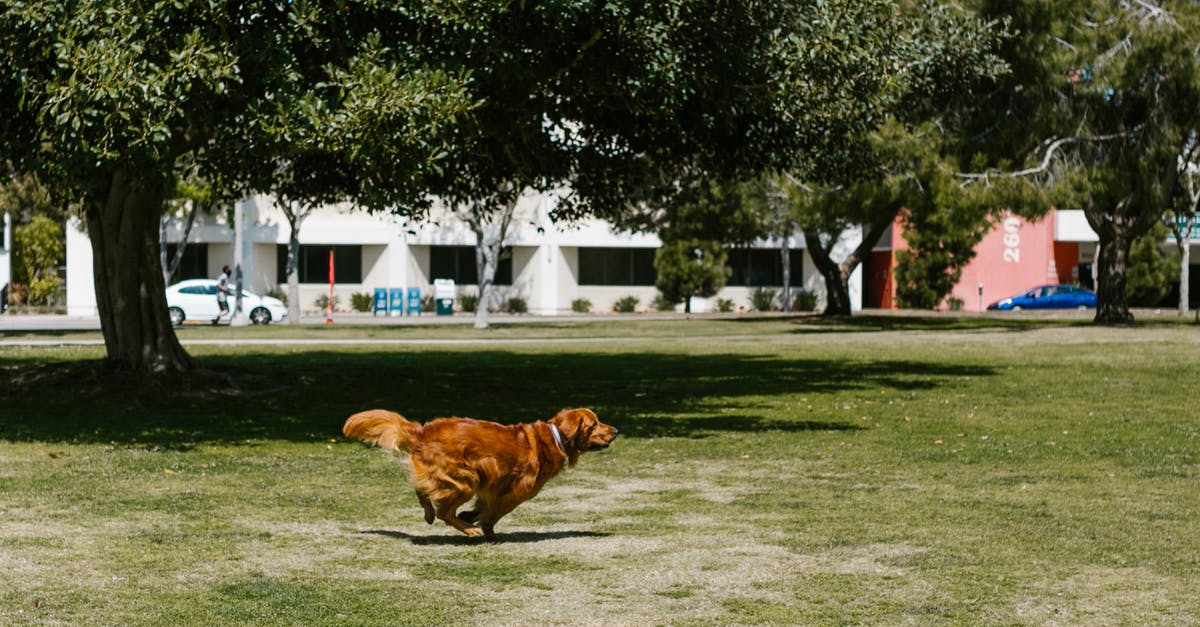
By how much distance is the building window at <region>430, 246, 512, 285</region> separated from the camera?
6281 centimetres

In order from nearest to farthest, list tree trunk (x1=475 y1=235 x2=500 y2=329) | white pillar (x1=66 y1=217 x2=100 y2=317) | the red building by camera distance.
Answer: tree trunk (x1=475 y1=235 x2=500 y2=329)
white pillar (x1=66 y1=217 x2=100 y2=317)
the red building

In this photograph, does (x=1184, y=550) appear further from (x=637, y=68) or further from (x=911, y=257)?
(x=911, y=257)

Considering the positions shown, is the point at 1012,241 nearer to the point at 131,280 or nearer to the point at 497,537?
the point at 131,280

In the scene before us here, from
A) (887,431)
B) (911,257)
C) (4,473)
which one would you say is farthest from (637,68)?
(911,257)

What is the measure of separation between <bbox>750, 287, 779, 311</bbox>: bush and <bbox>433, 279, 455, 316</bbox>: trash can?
13269mm

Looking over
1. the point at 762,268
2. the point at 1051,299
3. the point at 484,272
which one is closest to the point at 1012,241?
the point at 1051,299

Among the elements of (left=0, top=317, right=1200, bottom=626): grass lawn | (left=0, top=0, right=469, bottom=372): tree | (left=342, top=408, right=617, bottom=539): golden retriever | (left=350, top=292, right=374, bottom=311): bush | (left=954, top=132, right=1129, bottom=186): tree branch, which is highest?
(left=954, top=132, right=1129, bottom=186): tree branch

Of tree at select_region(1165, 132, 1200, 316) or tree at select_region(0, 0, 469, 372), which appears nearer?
tree at select_region(0, 0, 469, 372)

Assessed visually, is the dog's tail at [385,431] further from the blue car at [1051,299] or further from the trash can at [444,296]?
the blue car at [1051,299]

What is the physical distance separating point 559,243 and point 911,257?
1452cm

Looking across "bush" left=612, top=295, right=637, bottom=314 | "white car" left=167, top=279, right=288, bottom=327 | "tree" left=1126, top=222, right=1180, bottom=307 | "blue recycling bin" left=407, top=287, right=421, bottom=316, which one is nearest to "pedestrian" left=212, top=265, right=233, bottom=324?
"white car" left=167, top=279, right=288, bottom=327

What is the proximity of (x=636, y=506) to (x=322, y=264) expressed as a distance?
5298cm

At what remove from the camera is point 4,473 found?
1164 centimetres

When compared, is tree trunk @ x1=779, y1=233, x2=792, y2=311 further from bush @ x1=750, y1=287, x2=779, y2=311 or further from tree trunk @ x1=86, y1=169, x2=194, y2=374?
tree trunk @ x1=86, y1=169, x2=194, y2=374
